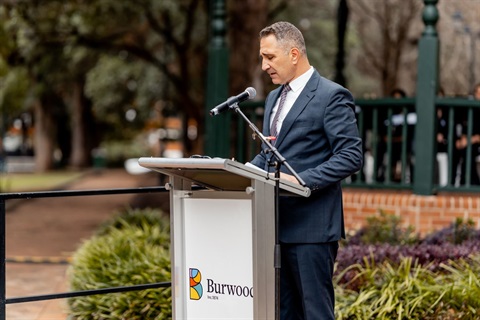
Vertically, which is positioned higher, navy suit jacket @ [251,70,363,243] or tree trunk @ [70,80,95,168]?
tree trunk @ [70,80,95,168]

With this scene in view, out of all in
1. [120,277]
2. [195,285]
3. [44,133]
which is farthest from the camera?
[44,133]

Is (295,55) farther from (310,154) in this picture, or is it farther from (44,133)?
(44,133)

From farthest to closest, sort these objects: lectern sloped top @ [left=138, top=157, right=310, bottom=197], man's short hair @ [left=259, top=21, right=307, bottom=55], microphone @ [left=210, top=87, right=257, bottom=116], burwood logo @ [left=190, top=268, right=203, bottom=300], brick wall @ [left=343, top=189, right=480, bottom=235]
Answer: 1. brick wall @ [left=343, top=189, right=480, bottom=235]
2. burwood logo @ [left=190, top=268, right=203, bottom=300]
3. man's short hair @ [left=259, top=21, right=307, bottom=55]
4. microphone @ [left=210, top=87, right=257, bottom=116]
5. lectern sloped top @ [left=138, top=157, right=310, bottom=197]

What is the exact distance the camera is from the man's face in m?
4.43

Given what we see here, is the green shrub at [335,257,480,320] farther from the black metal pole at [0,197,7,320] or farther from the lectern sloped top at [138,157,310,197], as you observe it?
the black metal pole at [0,197,7,320]

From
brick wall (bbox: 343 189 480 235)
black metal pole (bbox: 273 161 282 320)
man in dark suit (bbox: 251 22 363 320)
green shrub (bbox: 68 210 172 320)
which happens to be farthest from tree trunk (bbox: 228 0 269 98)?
black metal pole (bbox: 273 161 282 320)

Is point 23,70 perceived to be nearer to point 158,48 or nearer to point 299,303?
point 158,48

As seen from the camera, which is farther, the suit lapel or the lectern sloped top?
the suit lapel

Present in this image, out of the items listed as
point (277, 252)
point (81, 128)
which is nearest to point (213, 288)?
point (277, 252)

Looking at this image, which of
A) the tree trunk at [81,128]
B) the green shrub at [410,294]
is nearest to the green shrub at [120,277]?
the green shrub at [410,294]

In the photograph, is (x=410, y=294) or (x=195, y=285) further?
(x=410, y=294)

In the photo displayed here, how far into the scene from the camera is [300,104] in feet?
15.0

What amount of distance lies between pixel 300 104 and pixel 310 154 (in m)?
0.26

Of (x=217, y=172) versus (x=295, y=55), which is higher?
(x=295, y=55)
